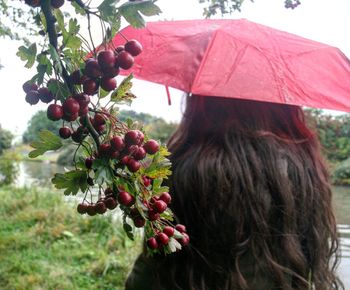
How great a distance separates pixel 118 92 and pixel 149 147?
0.09 meters

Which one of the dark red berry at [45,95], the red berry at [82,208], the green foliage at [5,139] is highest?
the dark red berry at [45,95]

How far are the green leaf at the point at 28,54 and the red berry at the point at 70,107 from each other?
9 cm

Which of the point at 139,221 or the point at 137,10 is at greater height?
the point at 137,10

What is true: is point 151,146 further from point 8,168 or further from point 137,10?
point 8,168

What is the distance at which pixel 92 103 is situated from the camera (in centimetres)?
66

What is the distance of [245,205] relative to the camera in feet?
5.29

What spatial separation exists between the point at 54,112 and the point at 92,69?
0.07 meters

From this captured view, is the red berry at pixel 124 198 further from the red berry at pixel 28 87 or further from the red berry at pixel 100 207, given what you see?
the red berry at pixel 28 87

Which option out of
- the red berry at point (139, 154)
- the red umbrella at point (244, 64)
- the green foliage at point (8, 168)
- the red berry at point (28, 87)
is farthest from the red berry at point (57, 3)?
the green foliage at point (8, 168)

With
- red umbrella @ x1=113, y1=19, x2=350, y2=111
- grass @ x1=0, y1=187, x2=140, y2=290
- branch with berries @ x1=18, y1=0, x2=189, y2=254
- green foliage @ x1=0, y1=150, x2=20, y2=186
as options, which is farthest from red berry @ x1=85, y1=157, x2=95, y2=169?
green foliage @ x1=0, y1=150, x2=20, y2=186

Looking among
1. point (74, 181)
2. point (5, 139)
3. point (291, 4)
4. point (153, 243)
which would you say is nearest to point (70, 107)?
point (74, 181)

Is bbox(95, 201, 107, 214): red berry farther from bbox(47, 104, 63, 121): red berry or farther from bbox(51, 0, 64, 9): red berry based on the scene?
bbox(51, 0, 64, 9): red berry

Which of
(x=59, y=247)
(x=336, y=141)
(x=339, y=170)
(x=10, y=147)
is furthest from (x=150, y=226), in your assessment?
(x=10, y=147)

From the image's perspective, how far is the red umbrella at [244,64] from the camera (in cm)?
147
